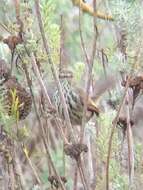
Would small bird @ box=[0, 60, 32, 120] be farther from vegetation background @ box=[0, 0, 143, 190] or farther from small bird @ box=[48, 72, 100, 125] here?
small bird @ box=[48, 72, 100, 125]

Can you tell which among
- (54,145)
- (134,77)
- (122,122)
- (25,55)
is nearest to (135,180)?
(122,122)

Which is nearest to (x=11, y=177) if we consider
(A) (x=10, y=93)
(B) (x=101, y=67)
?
(A) (x=10, y=93)

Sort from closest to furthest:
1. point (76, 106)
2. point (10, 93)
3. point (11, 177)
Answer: point (10, 93)
point (11, 177)
point (76, 106)

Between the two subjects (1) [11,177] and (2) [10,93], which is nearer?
(2) [10,93]

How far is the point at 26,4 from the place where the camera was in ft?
3.81

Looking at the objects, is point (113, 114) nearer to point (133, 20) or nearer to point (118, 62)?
point (118, 62)

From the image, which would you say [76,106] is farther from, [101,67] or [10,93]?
[10,93]

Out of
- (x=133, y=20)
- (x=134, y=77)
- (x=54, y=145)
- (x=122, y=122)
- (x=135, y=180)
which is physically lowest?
(x=54, y=145)

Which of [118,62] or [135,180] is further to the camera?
[135,180]

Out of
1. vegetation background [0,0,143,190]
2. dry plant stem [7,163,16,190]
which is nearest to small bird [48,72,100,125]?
vegetation background [0,0,143,190]

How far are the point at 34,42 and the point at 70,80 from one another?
15.4 inches

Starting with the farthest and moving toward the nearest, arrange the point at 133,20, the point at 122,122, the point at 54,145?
the point at 54,145
the point at 122,122
the point at 133,20

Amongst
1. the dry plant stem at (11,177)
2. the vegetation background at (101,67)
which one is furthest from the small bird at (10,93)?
the dry plant stem at (11,177)

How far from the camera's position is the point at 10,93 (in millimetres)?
1168
